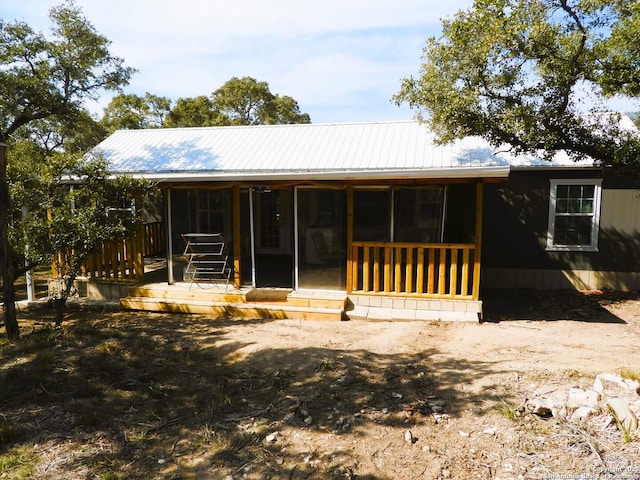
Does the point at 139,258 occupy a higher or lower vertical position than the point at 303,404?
higher

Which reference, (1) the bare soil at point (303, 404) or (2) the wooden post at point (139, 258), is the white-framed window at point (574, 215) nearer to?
(1) the bare soil at point (303, 404)

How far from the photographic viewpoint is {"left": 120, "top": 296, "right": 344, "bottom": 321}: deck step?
7.50 meters

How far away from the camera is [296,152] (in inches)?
387

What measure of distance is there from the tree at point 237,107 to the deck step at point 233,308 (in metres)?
18.1

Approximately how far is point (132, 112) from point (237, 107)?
6.25 m

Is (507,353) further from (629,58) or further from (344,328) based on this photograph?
(629,58)

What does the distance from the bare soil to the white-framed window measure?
10.9 feet

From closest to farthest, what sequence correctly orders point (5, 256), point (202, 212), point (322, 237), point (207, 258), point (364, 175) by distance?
1. point (5, 256)
2. point (364, 175)
3. point (322, 237)
4. point (202, 212)
5. point (207, 258)

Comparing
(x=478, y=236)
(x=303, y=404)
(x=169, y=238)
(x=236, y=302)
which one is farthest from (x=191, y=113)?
(x=303, y=404)

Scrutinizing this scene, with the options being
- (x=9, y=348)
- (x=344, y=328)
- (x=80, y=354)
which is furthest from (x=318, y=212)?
(x=9, y=348)

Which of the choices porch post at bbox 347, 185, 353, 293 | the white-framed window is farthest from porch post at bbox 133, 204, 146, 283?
the white-framed window

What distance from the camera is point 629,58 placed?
5613 millimetres

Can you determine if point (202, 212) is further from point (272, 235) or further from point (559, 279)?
point (559, 279)

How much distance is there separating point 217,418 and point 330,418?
1.01 meters
